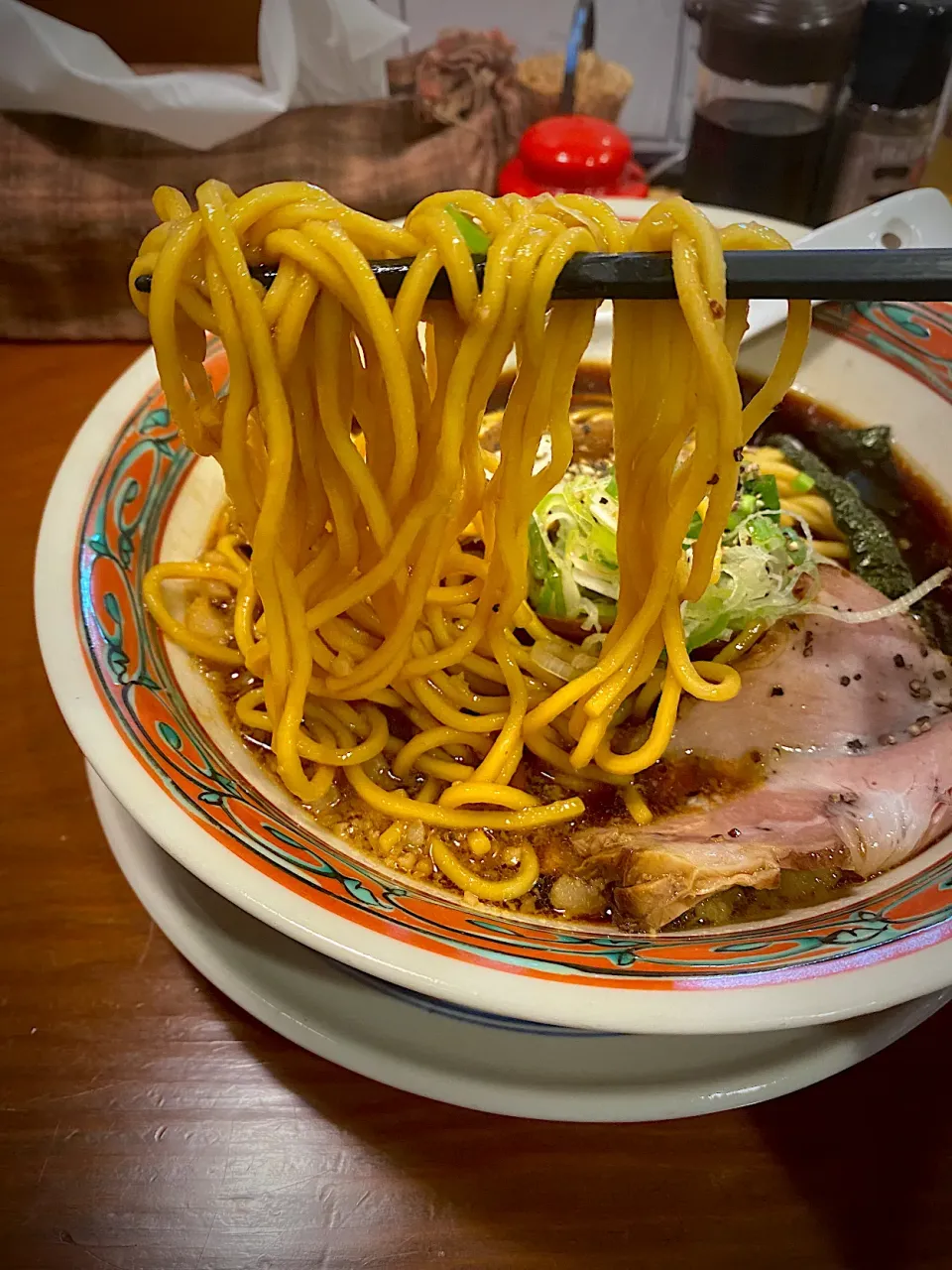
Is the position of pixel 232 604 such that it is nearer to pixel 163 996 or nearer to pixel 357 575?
pixel 357 575

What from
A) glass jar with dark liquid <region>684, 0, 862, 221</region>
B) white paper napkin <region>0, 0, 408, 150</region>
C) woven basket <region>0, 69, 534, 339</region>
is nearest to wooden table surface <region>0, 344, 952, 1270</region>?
woven basket <region>0, 69, 534, 339</region>

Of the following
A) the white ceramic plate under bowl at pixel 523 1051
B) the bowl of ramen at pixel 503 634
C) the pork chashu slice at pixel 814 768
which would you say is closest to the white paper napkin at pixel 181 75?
the bowl of ramen at pixel 503 634

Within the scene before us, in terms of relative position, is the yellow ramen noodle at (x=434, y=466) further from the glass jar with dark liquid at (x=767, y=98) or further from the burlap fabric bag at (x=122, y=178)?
the glass jar with dark liquid at (x=767, y=98)

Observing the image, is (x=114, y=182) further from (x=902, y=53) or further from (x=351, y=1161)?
(x=351, y=1161)

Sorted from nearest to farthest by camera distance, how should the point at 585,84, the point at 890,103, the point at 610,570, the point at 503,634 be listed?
the point at 503,634 < the point at 610,570 < the point at 890,103 < the point at 585,84

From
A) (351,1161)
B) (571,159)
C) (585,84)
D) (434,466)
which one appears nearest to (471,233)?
(434,466)

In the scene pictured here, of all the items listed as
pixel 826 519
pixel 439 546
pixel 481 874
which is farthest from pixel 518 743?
pixel 826 519
